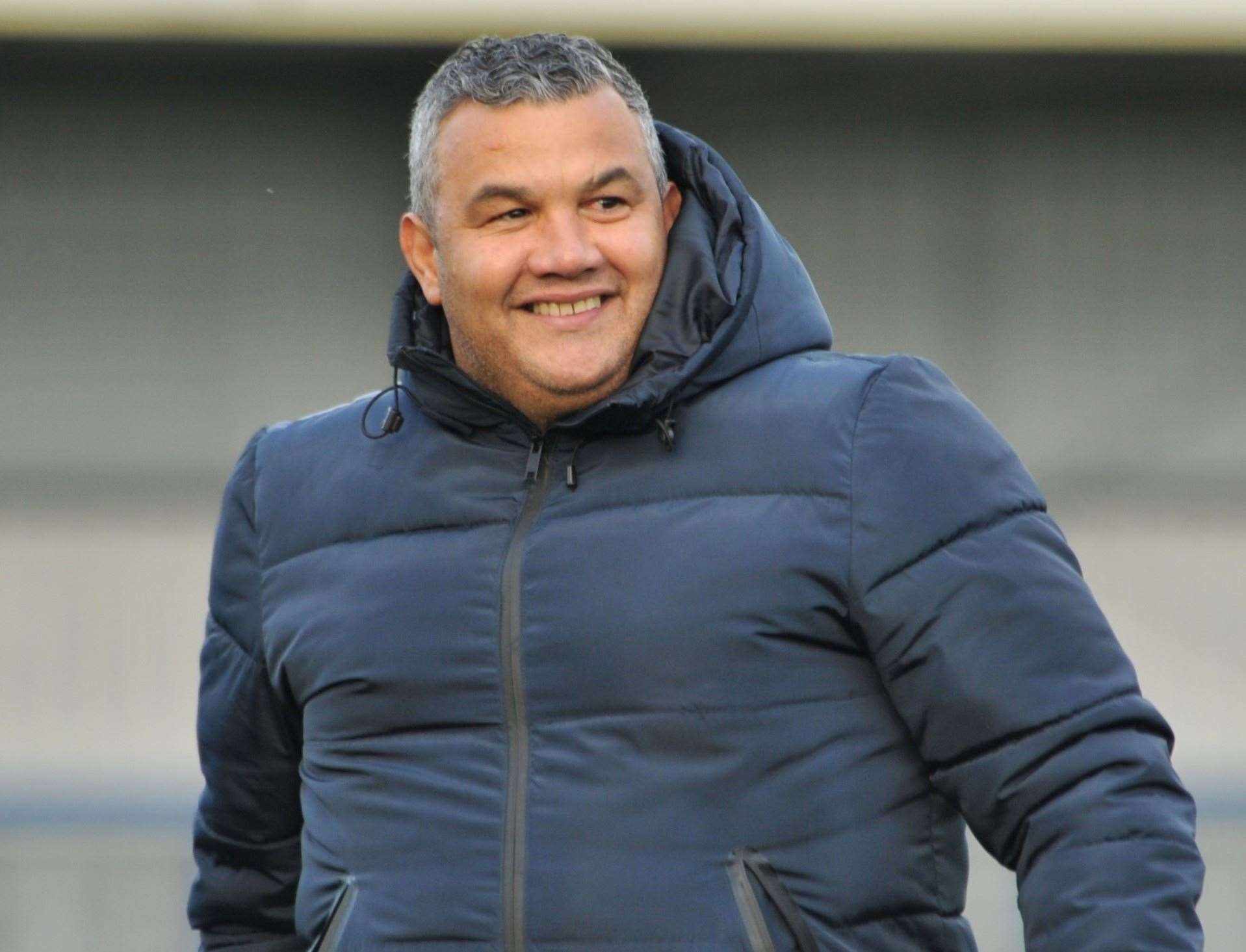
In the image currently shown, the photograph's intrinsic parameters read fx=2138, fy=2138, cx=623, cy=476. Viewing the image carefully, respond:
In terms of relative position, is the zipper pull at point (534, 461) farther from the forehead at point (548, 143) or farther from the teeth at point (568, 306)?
the forehead at point (548, 143)

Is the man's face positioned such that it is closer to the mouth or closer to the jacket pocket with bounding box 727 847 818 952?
the mouth

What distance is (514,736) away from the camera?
7.68ft

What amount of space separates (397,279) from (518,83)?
4.84m

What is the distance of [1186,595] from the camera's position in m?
7.31

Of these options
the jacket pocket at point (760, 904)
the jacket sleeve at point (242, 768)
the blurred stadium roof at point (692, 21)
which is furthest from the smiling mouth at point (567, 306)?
the blurred stadium roof at point (692, 21)

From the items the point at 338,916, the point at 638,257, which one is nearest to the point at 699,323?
the point at 638,257

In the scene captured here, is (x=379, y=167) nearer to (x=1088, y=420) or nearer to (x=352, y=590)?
(x=1088, y=420)

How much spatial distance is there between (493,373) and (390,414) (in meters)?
0.16

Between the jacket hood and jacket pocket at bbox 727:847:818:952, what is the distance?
0.52m

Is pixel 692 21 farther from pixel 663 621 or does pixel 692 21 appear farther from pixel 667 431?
pixel 663 621

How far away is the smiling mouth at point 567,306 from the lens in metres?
2.52

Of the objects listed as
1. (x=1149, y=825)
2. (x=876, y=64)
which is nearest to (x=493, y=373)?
(x=1149, y=825)

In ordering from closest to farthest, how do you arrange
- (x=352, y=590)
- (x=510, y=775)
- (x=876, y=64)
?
(x=510, y=775), (x=352, y=590), (x=876, y=64)

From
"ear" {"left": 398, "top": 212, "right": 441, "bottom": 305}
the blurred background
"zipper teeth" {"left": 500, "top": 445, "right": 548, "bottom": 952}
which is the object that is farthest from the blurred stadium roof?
"zipper teeth" {"left": 500, "top": 445, "right": 548, "bottom": 952}
